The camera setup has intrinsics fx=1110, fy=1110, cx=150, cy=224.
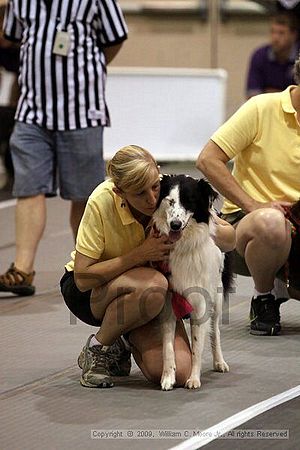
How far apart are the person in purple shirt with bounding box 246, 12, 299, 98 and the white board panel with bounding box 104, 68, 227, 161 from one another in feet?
1.70

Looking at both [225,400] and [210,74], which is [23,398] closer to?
[225,400]

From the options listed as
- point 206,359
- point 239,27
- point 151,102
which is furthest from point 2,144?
point 206,359

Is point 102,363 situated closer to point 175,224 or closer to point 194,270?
point 194,270

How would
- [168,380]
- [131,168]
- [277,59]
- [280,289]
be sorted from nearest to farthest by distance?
[131,168] < [168,380] < [280,289] < [277,59]

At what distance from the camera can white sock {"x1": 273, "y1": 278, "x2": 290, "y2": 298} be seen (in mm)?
4488

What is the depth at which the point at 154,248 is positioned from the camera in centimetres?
358

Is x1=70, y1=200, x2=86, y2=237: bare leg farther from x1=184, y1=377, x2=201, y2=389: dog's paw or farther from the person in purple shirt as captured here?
the person in purple shirt

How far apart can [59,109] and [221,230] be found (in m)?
1.65

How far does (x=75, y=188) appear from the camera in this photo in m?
5.24

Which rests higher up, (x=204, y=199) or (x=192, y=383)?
(x=204, y=199)

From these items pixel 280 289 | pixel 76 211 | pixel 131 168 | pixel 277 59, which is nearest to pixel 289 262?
pixel 280 289

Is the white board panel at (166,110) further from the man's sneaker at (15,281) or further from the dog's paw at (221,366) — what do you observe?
the dog's paw at (221,366)

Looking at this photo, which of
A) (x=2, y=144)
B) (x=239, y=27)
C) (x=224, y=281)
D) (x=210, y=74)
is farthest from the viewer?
(x=239, y=27)

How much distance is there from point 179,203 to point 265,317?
1058 mm
